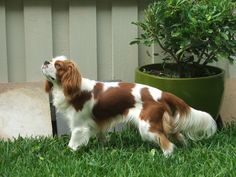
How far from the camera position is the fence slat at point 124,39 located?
6.45 m

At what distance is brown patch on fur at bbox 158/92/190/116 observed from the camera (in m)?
5.02

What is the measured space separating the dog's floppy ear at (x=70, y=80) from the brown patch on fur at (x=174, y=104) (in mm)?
712

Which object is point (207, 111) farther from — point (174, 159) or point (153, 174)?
point (153, 174)

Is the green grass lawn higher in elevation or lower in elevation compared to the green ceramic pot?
lower

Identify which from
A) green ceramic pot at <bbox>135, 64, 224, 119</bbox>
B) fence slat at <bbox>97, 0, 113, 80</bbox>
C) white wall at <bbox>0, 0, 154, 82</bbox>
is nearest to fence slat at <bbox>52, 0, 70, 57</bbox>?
white wall at <bbox>0, 0, 154, 82</bbox>

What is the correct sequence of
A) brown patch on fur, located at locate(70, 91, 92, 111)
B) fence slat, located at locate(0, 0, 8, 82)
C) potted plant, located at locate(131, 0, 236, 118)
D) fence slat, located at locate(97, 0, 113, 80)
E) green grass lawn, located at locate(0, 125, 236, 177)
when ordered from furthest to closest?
fence slat, located at locate(97, 0, 113, 80) < fence slat, located at locate(0, 0, 8, 82) < potted plant, located at locate(131, 0, 236, 118) < brown patch on fur, located at locate(70, 91, 92, 111) < green grass lawn, located at locate(0, 125, 236, 177)

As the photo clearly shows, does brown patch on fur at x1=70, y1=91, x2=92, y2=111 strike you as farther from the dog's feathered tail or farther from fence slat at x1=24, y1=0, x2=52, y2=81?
fence slat at x1=24, y1=0, x2=52, y2=81

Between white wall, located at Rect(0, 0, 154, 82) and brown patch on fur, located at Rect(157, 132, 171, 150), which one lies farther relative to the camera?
white wall, located at Rect(0, 0, 154, 82)

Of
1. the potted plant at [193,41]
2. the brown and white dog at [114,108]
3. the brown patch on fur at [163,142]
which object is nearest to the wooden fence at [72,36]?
the potted plant at [193,41]

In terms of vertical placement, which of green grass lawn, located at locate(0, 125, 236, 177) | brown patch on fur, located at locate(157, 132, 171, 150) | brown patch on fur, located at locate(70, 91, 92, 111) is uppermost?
brown patch on fur, located at locate(70, 91, 92, 111)

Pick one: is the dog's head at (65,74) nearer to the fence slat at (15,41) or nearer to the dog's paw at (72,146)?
the dog's paw at (72,146)

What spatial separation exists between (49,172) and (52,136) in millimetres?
988

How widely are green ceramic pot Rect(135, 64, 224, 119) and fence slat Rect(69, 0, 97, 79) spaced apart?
1.02 metres

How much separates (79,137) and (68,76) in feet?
1.77
